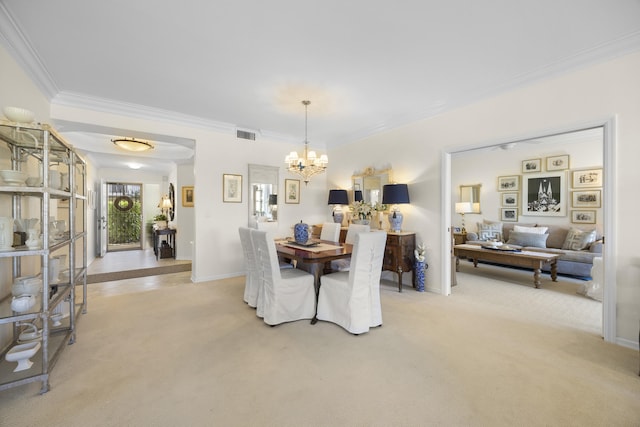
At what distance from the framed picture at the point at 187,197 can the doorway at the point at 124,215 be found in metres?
3.12

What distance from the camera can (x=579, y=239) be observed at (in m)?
4.96

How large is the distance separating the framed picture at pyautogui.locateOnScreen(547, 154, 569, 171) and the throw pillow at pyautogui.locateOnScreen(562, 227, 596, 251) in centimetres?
137

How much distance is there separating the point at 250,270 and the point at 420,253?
243cm

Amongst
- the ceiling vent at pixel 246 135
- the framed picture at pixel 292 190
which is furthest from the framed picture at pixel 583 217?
the ceiling vent at pixel 246 135

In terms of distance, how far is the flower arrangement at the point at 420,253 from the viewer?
13.3ft

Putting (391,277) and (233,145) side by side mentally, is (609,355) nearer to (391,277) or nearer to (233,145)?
(391,277)

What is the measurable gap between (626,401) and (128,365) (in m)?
3.44

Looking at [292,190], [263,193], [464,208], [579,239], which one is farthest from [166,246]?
[579,239]

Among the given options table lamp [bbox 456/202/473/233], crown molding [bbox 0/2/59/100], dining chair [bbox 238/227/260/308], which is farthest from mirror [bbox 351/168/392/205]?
crown molding [bbox 0/2/59/100]

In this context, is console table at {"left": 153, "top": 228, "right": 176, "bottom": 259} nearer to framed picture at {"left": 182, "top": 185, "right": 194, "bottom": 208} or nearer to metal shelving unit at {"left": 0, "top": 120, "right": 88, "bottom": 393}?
framed picture at {"left": 182, "top": 185, "right": 194, "bottom": 208}

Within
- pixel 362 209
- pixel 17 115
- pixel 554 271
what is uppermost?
pixel 17 115

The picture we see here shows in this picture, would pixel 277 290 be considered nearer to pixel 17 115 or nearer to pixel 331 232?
pixel 331 232

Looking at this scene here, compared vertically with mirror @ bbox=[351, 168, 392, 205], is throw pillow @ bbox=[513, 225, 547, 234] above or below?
below

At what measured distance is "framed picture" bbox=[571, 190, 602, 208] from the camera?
522 cm
